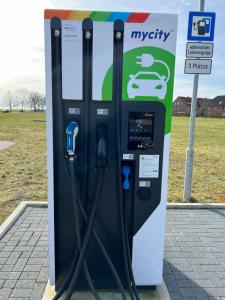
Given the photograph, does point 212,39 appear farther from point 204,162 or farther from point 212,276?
point 204,162

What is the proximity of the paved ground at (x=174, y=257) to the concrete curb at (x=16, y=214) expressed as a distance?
0.07 metres

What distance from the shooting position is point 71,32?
219 cm

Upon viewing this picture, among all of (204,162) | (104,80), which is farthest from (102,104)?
(204,162)

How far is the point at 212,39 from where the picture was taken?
14.7ft

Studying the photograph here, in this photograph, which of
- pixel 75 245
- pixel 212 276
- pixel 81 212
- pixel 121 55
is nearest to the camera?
pixel 121 55

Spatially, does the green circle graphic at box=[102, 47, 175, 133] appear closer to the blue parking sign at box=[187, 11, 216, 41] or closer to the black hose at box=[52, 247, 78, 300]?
the black hose at box=[52, 247, 78, 300]

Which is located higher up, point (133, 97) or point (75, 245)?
point (133, 97)

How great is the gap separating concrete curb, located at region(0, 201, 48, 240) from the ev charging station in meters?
1.51

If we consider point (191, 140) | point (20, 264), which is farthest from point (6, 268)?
point (191, 140)

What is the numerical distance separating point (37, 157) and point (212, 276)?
24.4 feet

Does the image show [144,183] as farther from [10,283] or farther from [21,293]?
[10,283]

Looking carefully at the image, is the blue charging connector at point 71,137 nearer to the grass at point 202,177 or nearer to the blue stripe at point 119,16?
the blue stripe at point 119,16

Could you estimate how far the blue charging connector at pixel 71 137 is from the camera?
7.27ft

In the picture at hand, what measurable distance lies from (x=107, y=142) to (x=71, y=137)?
31 centimetres
